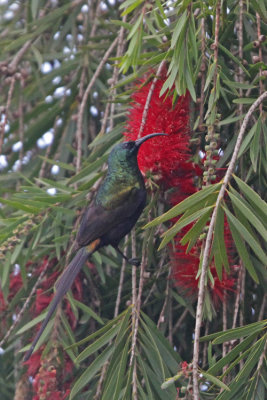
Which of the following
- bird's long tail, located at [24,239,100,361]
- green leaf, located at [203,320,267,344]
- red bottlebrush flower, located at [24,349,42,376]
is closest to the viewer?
green leaf, located at [203,320,267,344]

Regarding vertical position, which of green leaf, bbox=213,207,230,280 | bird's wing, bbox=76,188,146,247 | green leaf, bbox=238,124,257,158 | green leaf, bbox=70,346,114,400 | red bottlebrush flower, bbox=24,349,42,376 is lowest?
red bottlebrush flower, bbox=24,349,42,376

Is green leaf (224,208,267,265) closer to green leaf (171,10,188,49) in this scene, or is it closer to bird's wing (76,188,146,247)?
green leaf (171,10,188,49)

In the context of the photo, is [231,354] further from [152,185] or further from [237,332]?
[152,185]

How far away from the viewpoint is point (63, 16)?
11.5ft

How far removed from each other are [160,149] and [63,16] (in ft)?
4.12

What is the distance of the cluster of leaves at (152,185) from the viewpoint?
2178mm

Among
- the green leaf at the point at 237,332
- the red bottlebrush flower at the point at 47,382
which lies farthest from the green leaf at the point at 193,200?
the red bottlebrush flower at the point at 47,382

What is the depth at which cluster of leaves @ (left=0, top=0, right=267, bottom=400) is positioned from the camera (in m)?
2.18

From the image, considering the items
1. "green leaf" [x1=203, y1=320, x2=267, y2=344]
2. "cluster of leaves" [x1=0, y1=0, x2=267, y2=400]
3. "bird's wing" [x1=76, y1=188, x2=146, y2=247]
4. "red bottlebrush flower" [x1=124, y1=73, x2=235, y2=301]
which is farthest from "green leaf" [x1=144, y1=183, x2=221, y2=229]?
"bird's wing" [x1=76, y1=188, x2=146, y2=247]

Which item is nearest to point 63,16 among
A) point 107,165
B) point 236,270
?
point 107,165

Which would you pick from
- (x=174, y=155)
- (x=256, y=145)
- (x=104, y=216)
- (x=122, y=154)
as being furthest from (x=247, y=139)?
(x=104, y=216)

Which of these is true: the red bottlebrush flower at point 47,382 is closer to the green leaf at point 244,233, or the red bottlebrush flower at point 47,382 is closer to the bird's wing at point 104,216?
the bird's wing at point 104,216

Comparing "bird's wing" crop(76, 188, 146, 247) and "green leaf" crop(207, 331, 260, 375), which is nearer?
"green leaf" crop(207, 331, 260, 375)

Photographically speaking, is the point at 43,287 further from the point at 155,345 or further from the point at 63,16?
the point at 63,16
